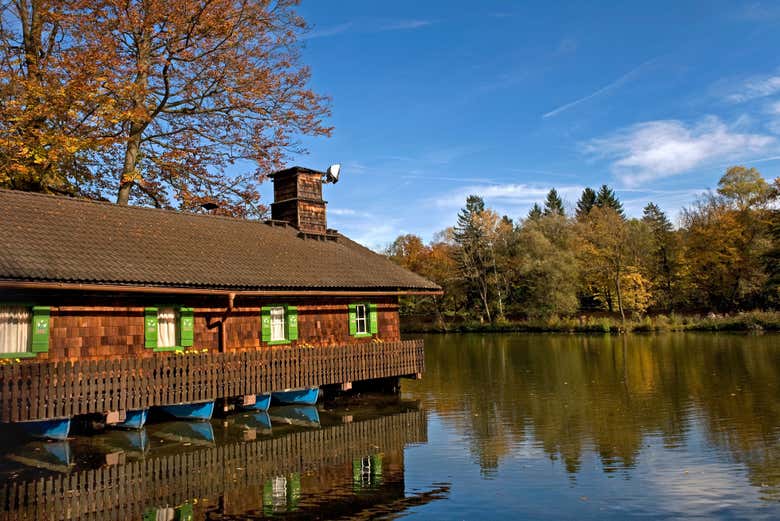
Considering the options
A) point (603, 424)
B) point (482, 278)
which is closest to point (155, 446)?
point (603, 424)

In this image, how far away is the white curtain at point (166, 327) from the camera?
1692 centimetres

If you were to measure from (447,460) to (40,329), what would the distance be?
386 inches

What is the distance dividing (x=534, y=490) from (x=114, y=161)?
2310cm

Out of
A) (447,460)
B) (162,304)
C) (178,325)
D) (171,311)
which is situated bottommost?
(447,460)

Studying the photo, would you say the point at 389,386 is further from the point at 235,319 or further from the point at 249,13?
the point at 249,13

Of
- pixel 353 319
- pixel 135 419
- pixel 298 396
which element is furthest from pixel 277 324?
pixel 135 419

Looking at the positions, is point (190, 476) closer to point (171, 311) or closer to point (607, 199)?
point (171, 311)

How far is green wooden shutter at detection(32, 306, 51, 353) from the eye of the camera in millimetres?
14336

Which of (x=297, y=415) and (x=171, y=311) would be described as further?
(x=297, y=415)

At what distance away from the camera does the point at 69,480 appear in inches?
442

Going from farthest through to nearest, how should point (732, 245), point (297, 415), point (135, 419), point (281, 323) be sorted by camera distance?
point (732, 245) < point (281, 323) < point (297, 415) < point (135, 419)

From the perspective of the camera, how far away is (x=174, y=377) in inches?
607

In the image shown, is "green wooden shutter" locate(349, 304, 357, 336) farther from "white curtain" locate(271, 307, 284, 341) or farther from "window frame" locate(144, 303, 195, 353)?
"window frame" locate(144, 303, 195, 353)

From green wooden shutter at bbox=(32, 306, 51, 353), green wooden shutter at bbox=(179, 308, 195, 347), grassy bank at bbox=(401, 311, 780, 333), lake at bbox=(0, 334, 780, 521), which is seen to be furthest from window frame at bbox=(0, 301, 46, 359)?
grassy bank at bbox=(401, 311, 780, 333)
